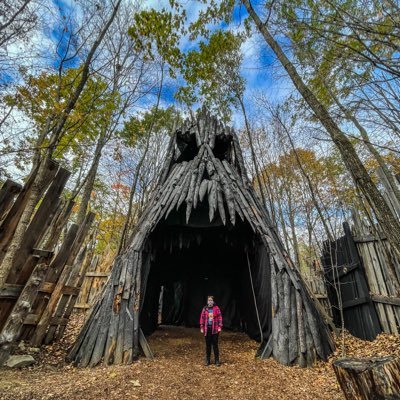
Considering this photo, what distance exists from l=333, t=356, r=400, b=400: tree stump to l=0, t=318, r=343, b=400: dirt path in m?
1.61

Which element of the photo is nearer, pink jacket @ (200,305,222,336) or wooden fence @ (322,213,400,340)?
wooden fence @ (322,213,400,340)

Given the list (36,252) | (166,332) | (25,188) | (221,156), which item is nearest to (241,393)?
(36,252)

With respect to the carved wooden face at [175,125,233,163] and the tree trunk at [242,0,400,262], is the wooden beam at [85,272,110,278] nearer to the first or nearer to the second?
the carved wooden face at [175,125,233,163]

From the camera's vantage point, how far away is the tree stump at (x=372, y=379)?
2.20 meters

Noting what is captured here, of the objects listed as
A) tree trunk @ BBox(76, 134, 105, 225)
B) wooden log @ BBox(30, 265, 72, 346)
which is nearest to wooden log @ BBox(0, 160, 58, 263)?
wooden log @ BBox(30, 265, 72, 346)

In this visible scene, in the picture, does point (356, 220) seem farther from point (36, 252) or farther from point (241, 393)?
point (36, 252)

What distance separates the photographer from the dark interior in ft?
24.9

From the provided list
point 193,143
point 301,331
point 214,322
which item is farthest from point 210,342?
point 193,143

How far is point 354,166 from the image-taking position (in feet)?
14.6

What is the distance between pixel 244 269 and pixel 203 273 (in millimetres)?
2355

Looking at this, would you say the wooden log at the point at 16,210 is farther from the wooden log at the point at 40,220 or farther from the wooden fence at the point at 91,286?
the wooden fence at the point at 91,286

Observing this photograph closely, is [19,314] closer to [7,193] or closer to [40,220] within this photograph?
[40,220]

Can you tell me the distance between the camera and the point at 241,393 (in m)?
3.78

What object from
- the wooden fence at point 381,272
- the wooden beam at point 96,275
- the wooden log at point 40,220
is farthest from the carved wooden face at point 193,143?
the wooden log at point 40,220
